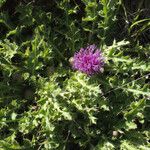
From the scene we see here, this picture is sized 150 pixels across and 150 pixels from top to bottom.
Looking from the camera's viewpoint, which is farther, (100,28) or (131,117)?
(100,28)

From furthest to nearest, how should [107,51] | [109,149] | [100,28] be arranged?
[100,28], [107,51], [109,149]

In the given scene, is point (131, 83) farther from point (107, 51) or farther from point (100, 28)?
point (100, 28)

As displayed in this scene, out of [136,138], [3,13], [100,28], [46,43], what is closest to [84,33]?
[100,28]

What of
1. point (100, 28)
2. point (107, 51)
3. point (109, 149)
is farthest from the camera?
point (100, 28)

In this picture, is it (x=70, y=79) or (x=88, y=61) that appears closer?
(x=88, y=61)
